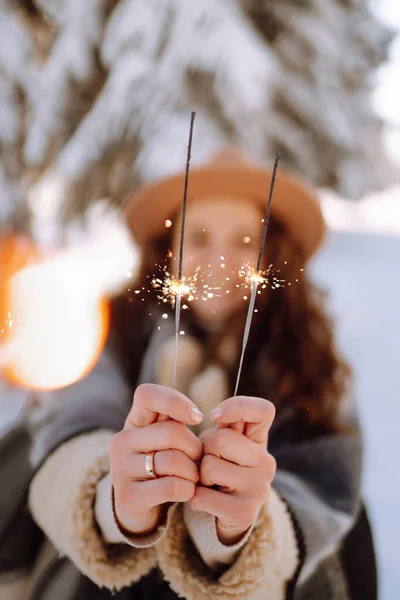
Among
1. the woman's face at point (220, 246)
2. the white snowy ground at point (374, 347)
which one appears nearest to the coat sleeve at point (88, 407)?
the woman's face at point (220, 246)

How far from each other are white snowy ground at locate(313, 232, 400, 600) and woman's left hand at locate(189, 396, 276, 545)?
231 millimetres

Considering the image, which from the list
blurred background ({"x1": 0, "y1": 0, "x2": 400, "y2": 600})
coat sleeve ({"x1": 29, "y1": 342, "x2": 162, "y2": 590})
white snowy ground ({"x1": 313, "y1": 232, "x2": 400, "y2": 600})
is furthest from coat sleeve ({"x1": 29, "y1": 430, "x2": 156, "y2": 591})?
white snowy ground ({"x1": 313, "y1": 232, "x2": 400, "y2": 600})

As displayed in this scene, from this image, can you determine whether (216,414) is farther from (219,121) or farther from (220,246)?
(219,121)

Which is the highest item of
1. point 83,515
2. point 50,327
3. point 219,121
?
point 219,121

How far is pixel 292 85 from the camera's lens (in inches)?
17.7

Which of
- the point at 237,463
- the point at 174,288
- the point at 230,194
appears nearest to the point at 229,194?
the point at 230,194

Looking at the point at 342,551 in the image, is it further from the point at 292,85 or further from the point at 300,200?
the point at 292,85

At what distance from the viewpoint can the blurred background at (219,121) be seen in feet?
1.44

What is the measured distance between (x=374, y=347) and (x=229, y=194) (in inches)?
9.3

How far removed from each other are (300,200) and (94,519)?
0.31 m

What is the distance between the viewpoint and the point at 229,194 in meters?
0.37

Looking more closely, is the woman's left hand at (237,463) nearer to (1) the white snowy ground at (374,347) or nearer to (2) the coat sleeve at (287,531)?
(2) the coat sleeve at (287,531)

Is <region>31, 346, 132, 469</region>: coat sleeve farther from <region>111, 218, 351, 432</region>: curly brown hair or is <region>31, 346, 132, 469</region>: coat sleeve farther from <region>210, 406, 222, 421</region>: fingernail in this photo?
<region>210, 406, 222, 421</region>: fingernail

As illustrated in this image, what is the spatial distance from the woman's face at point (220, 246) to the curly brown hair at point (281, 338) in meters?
0.01
